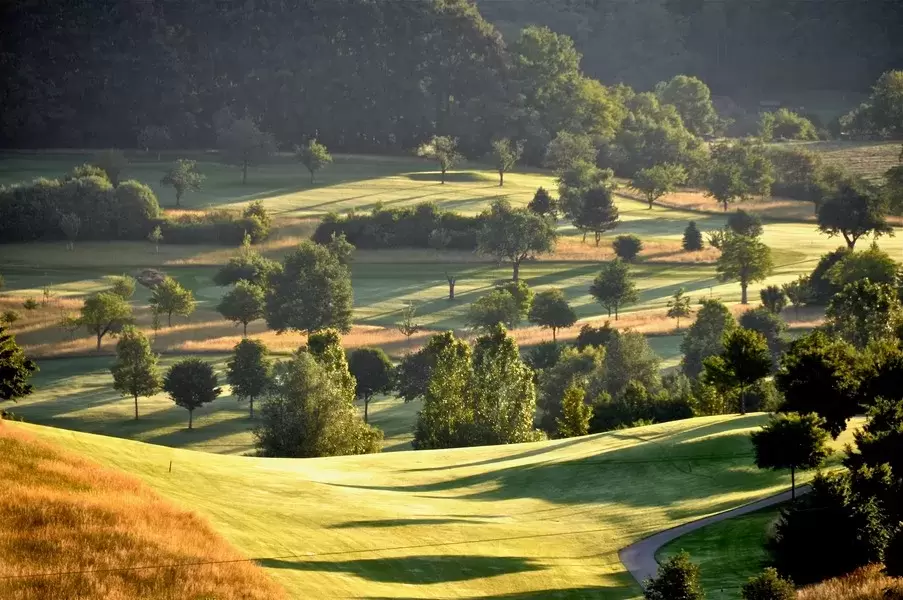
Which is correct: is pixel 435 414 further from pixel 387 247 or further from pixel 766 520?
pixel 387 247

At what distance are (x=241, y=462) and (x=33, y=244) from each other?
132m

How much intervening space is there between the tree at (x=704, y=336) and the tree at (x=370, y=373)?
95.7 ft

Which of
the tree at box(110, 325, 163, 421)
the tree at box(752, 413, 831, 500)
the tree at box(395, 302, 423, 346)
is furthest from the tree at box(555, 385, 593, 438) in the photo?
the tree at box(395, 302, 423, 346)

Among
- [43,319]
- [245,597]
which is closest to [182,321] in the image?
[43,319]

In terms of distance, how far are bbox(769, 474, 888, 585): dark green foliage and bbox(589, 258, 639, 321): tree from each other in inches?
4081

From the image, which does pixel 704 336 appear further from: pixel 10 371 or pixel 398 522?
pixel 10 371

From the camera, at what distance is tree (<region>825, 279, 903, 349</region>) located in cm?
9950

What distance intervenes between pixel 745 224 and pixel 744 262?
107 ft

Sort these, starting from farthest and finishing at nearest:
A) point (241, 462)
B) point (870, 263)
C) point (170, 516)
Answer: point (870, 263) → point (241, 462) → point (170, 516)

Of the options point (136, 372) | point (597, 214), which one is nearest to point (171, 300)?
point (136, 372)

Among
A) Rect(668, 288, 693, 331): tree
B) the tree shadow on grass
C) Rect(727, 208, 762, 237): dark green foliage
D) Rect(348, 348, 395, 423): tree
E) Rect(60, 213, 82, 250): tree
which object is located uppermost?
Rect(60, 213, 82, 250): tree

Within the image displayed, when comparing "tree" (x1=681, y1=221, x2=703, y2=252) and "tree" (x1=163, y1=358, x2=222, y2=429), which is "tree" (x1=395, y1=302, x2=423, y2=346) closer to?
"tree" (x1=163, y1=358, x2=222, y2=429)

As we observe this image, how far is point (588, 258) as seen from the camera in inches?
7210

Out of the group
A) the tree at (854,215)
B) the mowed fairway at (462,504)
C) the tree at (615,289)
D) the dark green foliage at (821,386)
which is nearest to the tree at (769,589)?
the mowed fairway at (462,504)
